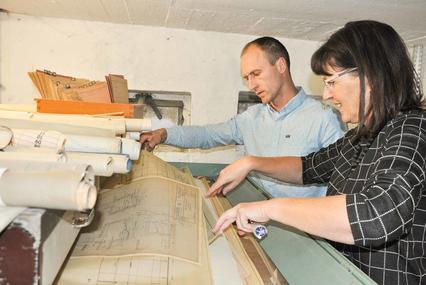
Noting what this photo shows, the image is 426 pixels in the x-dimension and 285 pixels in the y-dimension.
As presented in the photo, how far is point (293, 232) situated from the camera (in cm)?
105

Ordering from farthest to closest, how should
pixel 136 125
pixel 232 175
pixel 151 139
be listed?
1. pixel 151 139
2. pixel 232 175
3. pixel 136 125

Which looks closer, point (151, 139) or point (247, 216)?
point (247, 216)

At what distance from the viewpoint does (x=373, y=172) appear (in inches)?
35.2

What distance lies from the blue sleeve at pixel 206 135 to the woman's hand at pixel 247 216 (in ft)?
3.72

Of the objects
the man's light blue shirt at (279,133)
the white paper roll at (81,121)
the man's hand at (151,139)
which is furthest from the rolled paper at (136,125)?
the man's light blue shirt at (279,133)

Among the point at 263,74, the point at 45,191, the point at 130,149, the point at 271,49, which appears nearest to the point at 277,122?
the point at 263,74

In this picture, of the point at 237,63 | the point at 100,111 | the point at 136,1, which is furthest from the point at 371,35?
the point at 237,63

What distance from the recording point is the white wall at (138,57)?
8.06ft

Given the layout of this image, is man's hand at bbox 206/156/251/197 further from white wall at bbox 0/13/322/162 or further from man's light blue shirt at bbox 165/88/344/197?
white wall at bbox 0/13/322/162

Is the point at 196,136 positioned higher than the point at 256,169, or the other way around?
the point at 256,169

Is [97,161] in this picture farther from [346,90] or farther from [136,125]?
[346,90]

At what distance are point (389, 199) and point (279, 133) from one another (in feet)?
4.20

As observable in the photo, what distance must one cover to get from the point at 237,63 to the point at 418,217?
2007 millimetres

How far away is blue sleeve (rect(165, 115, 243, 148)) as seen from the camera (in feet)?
6.87
